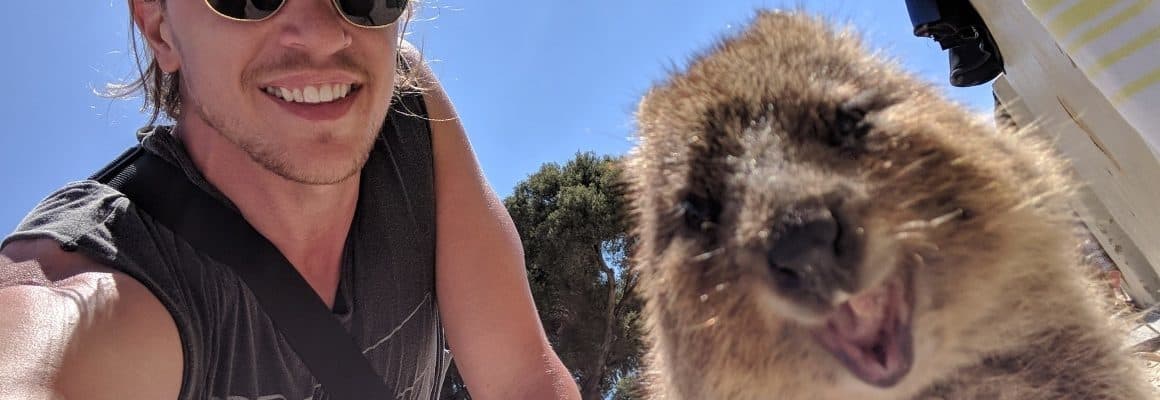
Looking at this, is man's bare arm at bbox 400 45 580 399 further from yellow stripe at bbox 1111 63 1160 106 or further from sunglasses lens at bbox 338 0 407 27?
yellow stripe at bbox 1111 63 1160 106

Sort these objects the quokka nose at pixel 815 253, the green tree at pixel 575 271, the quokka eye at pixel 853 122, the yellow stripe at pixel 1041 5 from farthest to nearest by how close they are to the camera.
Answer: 1. the green tree at pixel 575 271
2. the yellow stripe at pixel 1041 5
3. the quokka eye at pixel 853 122
4. the quokka nose at pixel 815 253

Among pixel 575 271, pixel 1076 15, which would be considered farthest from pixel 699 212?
pixel 575 271

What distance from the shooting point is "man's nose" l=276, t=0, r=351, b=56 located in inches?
98.3

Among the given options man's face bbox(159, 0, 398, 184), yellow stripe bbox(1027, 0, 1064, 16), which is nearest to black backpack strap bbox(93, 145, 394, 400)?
man's face bbox(159, 0, 398, 184)

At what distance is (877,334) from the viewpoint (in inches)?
50.5

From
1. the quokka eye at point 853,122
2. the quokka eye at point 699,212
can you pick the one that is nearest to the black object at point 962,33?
the quokka eye at point 853,122

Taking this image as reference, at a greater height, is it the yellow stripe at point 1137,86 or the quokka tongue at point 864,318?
the yellow stripe at point 1137,86

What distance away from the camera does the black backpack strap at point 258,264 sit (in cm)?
231

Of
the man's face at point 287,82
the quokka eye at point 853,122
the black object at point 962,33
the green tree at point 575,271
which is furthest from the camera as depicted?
the green tree at point 575,271

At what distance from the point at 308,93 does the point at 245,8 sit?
34 centimetres

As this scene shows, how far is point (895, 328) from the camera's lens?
127 centimetres

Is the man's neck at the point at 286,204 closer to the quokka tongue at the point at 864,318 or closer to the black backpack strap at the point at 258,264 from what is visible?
the black backpack strap at the point at 258,264

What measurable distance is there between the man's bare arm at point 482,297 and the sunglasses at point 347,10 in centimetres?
52

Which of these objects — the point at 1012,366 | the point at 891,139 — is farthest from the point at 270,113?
the point at 1012,366
